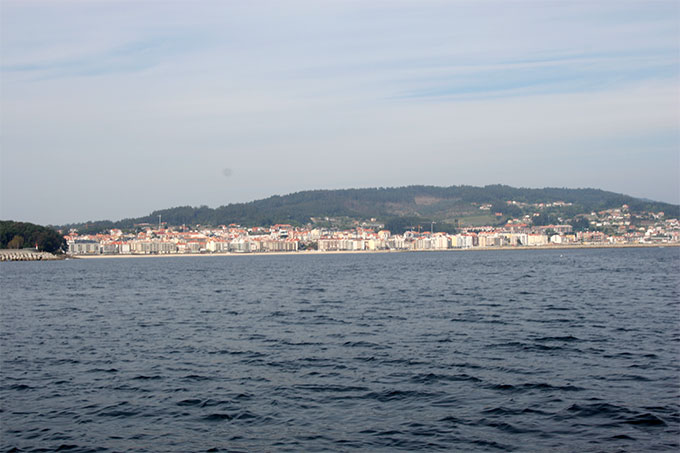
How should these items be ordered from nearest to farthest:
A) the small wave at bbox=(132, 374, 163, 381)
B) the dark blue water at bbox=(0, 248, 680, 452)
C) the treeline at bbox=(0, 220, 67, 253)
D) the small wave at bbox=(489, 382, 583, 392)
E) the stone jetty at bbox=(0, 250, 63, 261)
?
the dark blue water at bbox=(0, 248, 680, 452) < the small wave at bbox=(489, 382, 583, 392) < the small wave at bbox=(132, 374, 163, 381) < the stone jetty at bbox=(0, 250, 63, 261) < the treeline at bbox=(0, 220, 67, 253)

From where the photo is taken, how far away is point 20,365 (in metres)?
14.3

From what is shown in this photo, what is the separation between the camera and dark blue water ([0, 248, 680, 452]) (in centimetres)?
903

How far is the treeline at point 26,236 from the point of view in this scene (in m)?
120

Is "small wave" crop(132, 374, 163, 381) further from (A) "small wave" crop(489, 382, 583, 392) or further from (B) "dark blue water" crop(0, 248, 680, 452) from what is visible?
(A) "small wave" crop(489, 382, 583, 392)

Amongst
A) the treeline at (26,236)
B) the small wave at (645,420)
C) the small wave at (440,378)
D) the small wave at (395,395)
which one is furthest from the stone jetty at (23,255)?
the small wave at (645,420)

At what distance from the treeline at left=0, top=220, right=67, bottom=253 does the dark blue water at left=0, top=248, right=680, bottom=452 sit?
108009 millimetres

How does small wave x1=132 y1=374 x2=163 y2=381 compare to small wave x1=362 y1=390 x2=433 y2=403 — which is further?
small wave x1=132 y1=374 x2=163 y2=381

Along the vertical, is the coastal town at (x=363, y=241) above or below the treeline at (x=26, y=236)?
below

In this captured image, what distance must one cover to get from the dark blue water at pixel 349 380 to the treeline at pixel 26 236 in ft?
354

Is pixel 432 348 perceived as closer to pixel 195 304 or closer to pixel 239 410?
pixel 239 410

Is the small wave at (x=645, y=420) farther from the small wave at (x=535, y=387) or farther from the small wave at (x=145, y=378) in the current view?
the small wave at (x=145, y=378)

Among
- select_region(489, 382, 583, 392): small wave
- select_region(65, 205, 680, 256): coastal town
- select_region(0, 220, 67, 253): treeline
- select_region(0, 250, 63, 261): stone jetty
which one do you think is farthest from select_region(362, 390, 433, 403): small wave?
select_region(65, 205, 680, 256): coastal town

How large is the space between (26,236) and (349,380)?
126 m

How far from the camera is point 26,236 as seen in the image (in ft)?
403
